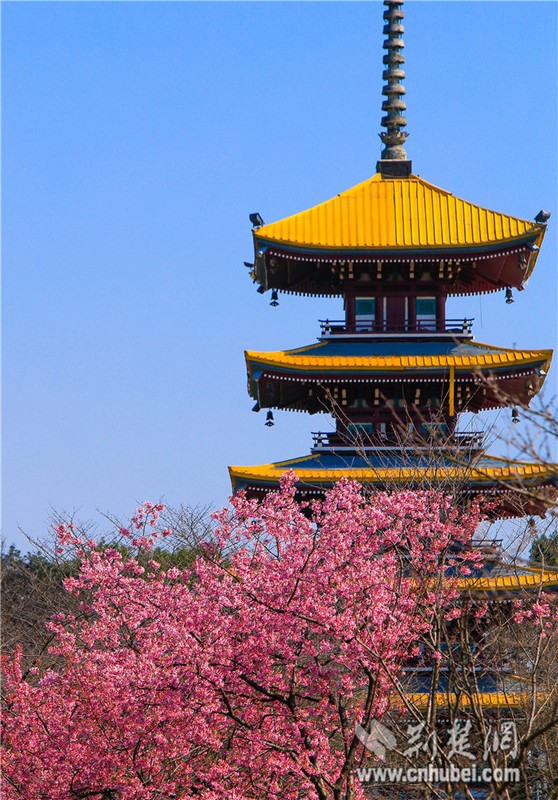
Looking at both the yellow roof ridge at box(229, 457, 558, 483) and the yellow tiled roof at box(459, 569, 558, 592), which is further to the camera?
the yellow roof ridge at box(229, 457, 558, 483)

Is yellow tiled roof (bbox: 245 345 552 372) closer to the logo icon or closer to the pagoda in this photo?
the pagoda

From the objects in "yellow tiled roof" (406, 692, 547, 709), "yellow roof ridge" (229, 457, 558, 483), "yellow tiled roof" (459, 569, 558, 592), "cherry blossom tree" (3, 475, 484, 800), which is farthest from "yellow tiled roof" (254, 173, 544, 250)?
"cherry blossom tree" (3, 475, 484, 800)

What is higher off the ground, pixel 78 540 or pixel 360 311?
pixel 360 311

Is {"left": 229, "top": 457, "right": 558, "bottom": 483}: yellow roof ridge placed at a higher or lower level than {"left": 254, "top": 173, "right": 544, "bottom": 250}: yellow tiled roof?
lower

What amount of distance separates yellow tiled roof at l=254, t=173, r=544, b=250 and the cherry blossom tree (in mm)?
12779

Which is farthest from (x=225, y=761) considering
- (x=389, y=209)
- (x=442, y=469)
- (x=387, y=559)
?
A: (x=389, y=209)

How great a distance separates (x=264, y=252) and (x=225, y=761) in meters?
15.9

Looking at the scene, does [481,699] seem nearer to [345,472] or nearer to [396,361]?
[345,472]

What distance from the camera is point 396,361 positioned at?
29.3m

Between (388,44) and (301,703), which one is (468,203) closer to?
(388,44)

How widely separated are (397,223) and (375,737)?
57.3 feet

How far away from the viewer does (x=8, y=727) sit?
64.7 feet

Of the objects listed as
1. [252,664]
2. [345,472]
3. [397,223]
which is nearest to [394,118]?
[397,223]

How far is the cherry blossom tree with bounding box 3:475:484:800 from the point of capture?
53.1ft
